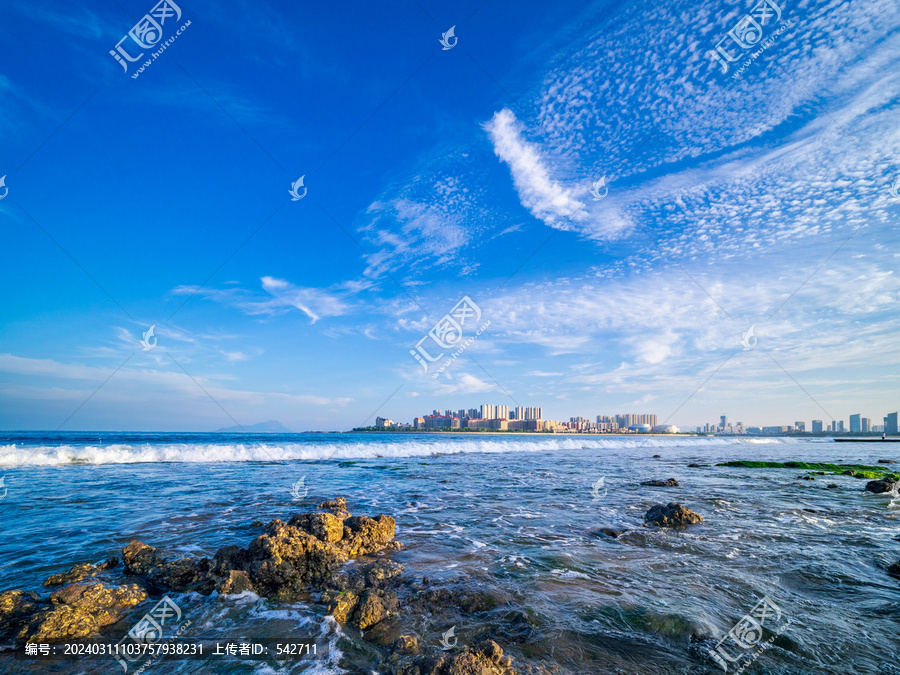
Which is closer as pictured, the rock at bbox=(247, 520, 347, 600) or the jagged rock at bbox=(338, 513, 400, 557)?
the rock at bbox=(247, 520, 347, 600)

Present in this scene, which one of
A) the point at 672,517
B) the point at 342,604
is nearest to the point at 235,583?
the point at 342,604

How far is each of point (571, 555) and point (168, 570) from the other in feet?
27.5

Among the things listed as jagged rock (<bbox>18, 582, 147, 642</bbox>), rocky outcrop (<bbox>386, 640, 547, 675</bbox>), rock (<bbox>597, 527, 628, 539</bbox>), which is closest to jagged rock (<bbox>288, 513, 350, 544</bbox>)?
jagged rock (<bbox>18, 582, 147, 642</bbox>)

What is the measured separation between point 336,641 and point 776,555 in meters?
9.88

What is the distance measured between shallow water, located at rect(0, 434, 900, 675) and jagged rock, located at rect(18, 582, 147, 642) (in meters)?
0.36

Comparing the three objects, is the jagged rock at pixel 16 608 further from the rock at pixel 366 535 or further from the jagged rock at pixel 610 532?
the jagged rock at pixel 610 532

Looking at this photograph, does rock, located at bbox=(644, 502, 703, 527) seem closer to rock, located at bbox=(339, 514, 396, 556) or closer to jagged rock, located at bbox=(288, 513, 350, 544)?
rock, located at bbox=(339, 514, 396, 556)

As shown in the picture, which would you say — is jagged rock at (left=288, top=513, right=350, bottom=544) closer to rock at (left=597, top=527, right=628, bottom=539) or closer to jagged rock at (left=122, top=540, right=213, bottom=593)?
jagged rock at (left=122, top=540, right=213, bottom=593)

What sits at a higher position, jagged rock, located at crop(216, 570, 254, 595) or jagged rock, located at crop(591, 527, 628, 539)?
jagged rock, located at crop(216, 570, 254, 595)

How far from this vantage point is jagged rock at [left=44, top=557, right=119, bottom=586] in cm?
691


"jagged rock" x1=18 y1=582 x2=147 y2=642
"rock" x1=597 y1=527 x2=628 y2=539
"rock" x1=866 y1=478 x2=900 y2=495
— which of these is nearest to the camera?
"jagged rock" x1=18 y1=582 x2=147 y2=642

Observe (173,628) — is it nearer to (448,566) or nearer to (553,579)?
(448,566)

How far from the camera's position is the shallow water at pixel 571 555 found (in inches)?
202

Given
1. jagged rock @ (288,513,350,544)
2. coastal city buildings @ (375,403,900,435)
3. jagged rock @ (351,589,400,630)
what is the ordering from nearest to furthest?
jagged rock @ (351,589,400,630), jagged rock @ (288,513,350,544), coastal city buildings @ (375,403,900,435)
